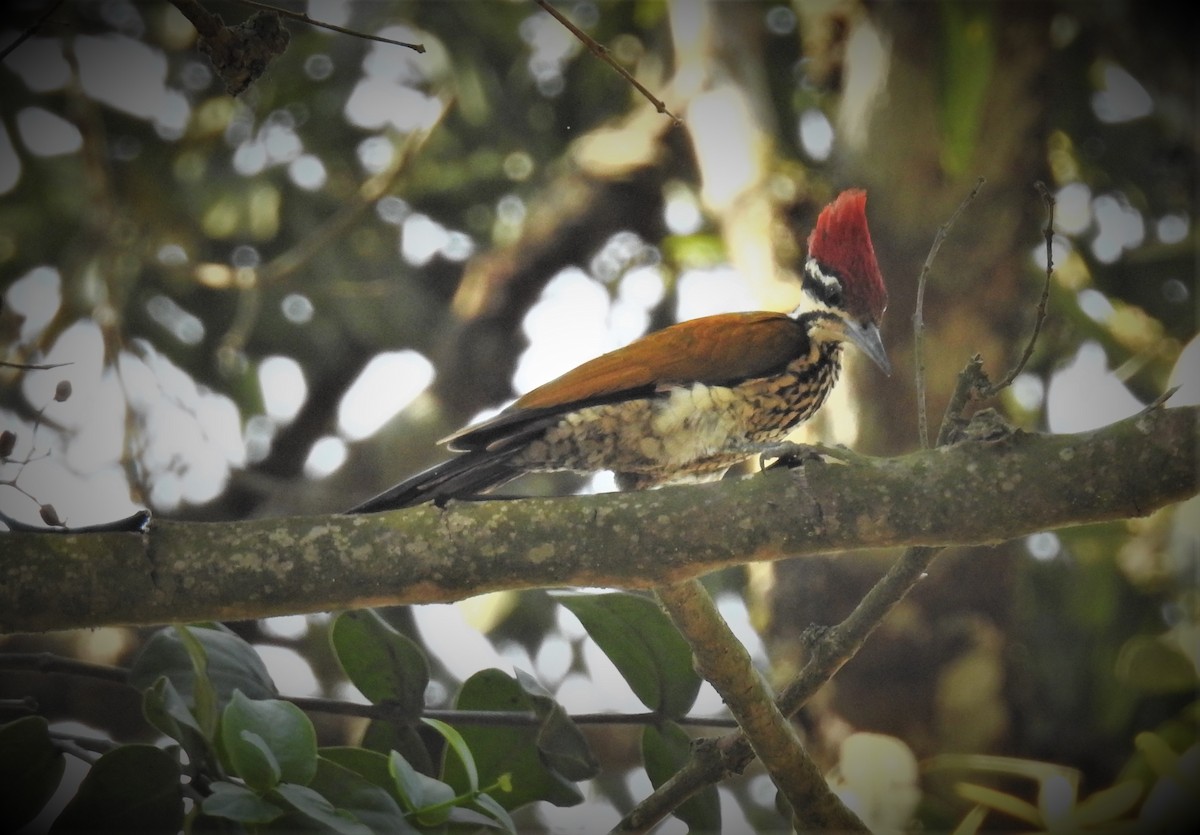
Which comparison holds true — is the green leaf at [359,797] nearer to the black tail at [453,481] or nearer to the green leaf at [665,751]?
the black tail at [453,481]

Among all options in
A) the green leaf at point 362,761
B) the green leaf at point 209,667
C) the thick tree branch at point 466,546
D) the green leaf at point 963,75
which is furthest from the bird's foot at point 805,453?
the green leaf at point 963,75

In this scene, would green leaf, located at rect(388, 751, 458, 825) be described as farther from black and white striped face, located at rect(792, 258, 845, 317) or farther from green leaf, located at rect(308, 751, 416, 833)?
black and white striped face, located at rect(792, 258, 845, 317)

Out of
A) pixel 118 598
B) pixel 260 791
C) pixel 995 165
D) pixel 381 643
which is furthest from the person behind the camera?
pixel 995 165

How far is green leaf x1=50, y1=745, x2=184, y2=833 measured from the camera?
1226 mm

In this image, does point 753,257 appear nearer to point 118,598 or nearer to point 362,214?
point 362,214

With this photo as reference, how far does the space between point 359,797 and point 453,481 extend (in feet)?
1.57

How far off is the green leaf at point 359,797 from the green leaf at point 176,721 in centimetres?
13

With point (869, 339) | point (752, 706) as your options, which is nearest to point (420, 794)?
point (752, 706)

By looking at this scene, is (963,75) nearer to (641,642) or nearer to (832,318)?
(832,318)

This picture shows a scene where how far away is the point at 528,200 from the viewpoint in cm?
209

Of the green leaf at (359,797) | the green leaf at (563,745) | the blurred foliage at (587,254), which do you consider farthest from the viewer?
the blurred foliage at (587,254)

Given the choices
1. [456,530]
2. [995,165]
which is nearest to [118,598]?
[456,530]

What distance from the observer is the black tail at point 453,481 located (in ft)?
4.80

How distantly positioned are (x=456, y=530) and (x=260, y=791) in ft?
1.17
